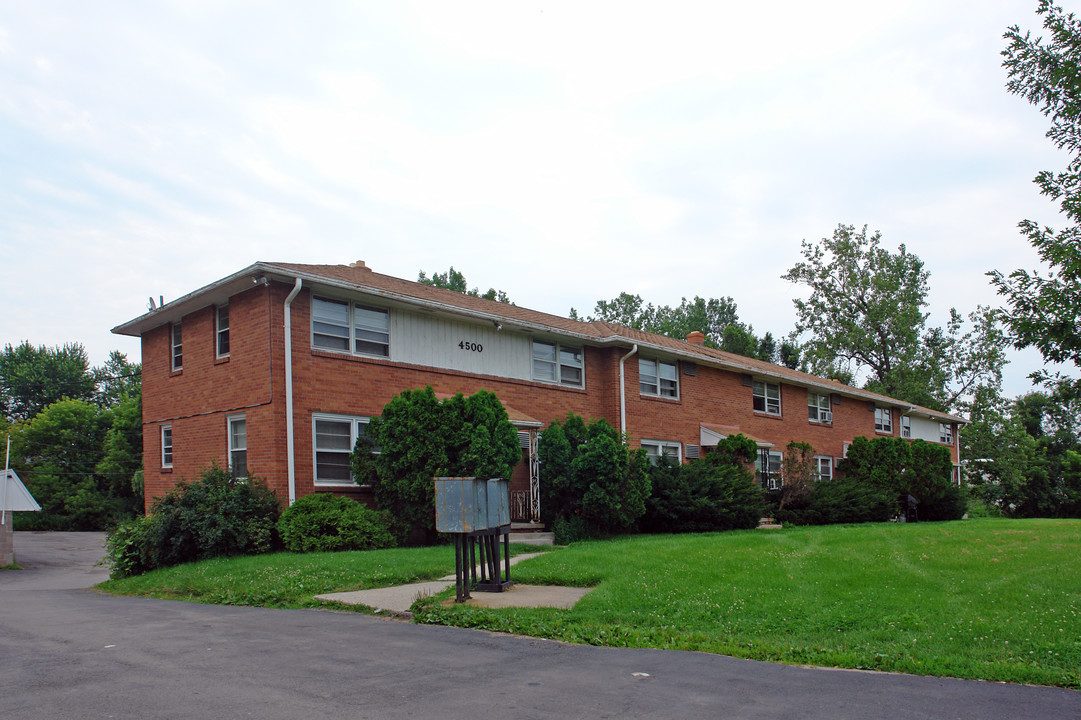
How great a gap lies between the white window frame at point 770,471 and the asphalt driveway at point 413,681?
19.7m

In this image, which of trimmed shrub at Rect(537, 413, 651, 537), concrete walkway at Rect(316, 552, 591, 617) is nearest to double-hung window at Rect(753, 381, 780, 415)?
trimmed shrub at Rect(537, 413, 651, 537)

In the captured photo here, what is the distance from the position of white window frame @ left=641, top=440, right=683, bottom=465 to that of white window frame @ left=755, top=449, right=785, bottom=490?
2375mm

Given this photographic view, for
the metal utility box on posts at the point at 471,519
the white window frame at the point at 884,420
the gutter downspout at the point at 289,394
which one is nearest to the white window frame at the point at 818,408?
the white window frame at the point at 884,420

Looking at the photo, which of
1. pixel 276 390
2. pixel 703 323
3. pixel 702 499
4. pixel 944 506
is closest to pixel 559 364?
pixel 702 499

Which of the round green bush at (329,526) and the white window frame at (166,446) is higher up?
the white window frame at (166,446)

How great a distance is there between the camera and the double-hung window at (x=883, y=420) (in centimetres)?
3938

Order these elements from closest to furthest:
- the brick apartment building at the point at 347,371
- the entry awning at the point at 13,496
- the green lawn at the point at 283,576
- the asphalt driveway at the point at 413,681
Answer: the asphalt driveway at the point at 413,681
the green lawn at the point at 283,576
the brick apartment building at the point at 347,371
the entry awning at the point at 13,496

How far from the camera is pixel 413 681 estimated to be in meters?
6.34

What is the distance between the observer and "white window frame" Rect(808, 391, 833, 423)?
3438cm

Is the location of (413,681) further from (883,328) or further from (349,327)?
(883,328)

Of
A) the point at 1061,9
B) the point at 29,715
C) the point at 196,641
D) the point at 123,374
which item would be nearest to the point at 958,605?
the point at 1061,9

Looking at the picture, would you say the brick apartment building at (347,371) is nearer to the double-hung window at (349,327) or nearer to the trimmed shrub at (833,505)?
the double-hung window at (349,327)

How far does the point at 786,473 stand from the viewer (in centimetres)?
2664

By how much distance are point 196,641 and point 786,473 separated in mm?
21642
